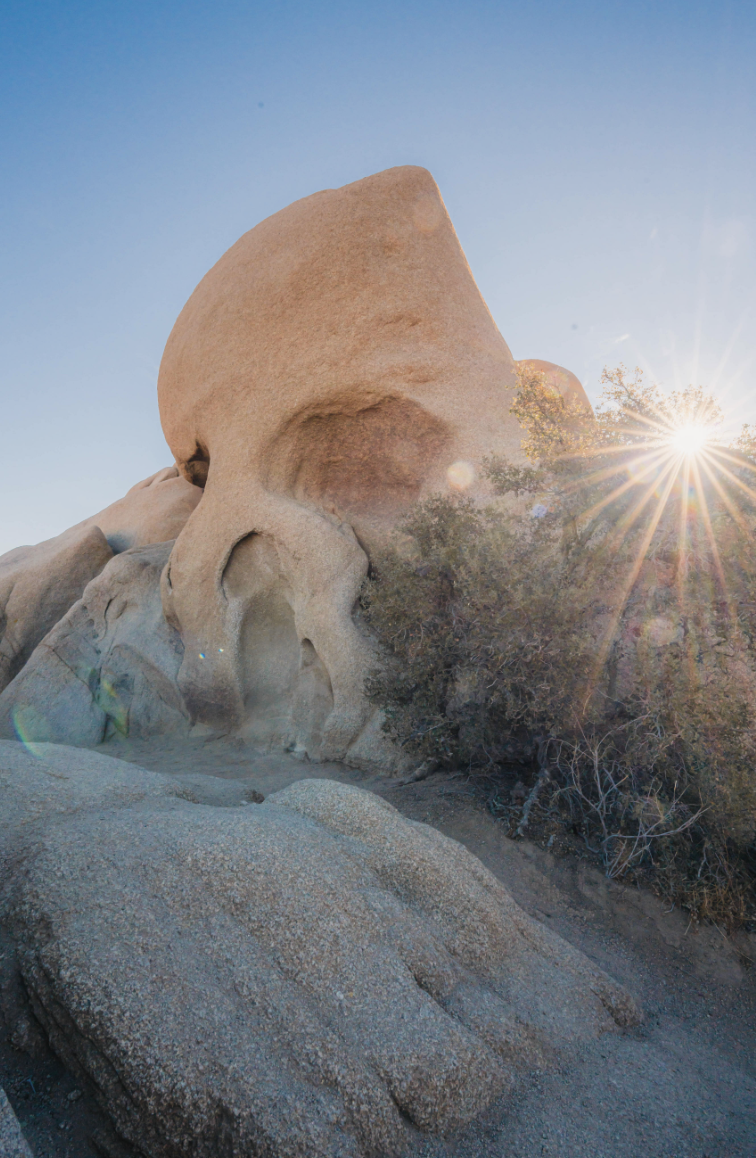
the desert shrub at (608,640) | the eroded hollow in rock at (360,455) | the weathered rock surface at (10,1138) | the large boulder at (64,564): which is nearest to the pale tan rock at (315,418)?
the eroded hollow in rock at (360,455)

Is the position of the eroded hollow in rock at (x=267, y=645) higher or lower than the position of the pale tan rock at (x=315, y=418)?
lower

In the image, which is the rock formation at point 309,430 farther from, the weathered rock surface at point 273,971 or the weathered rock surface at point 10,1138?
the weathered rock surface at point 10,1138

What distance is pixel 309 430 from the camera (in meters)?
10.7

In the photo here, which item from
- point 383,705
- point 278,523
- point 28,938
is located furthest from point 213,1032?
point 278,523

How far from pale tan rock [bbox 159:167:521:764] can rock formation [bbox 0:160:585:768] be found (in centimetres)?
3

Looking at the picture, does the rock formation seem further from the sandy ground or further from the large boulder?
the sandy ground

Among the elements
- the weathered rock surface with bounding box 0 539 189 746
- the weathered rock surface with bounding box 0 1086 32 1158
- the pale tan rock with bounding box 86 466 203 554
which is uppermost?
the pale tan rock with bounding box 86 466 203 554

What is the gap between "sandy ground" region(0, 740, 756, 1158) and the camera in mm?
2566

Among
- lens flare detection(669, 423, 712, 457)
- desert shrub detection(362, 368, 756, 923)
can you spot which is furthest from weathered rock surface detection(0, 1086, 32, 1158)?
lens flare detection(669, 423, 712, 457)

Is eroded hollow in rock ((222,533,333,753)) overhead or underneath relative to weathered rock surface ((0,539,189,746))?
overhead

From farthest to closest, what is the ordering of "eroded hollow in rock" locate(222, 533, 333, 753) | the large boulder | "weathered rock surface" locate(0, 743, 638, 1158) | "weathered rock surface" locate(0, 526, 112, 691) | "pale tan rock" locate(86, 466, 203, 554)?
"pale tan rock" locate(86, 466, 203, 554) → the large boulder → "weathered rock surface" locate(0, 526, 112, 691) → "eroded hollow in rock" locate(222, 533, 333, 753) → "weathered rock surface" locate(0, 743, 638, 1158)

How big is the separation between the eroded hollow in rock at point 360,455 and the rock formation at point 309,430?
3cm

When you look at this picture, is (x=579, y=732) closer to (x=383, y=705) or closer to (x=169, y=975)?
(x=383, y=705)

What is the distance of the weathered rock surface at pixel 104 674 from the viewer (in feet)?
37.3
